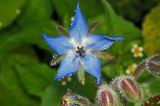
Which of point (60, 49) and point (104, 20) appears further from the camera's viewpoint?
point (104, 20)

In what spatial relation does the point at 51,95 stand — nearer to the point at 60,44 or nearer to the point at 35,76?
the point at 35,76

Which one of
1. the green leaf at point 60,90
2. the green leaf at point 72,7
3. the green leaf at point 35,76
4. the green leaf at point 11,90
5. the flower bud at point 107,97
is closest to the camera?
the flower bud at point 107,97

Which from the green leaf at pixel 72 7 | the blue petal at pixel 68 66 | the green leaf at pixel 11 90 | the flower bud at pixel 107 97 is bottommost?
the flower bud at pixel 107 97

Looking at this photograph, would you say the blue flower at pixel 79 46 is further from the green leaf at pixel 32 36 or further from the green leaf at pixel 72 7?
the green leaf at pixel 72 7

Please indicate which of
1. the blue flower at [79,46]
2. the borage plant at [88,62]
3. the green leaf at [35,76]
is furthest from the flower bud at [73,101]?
the green leaf at [35,76]

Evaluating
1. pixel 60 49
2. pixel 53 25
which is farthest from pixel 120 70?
pixel 60 49

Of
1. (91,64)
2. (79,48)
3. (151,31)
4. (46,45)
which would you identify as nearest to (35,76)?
(46,45)

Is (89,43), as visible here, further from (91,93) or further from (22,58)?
(22,58)

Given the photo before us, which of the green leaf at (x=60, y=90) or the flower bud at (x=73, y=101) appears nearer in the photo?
the flower bud at (x=73, y=101)
